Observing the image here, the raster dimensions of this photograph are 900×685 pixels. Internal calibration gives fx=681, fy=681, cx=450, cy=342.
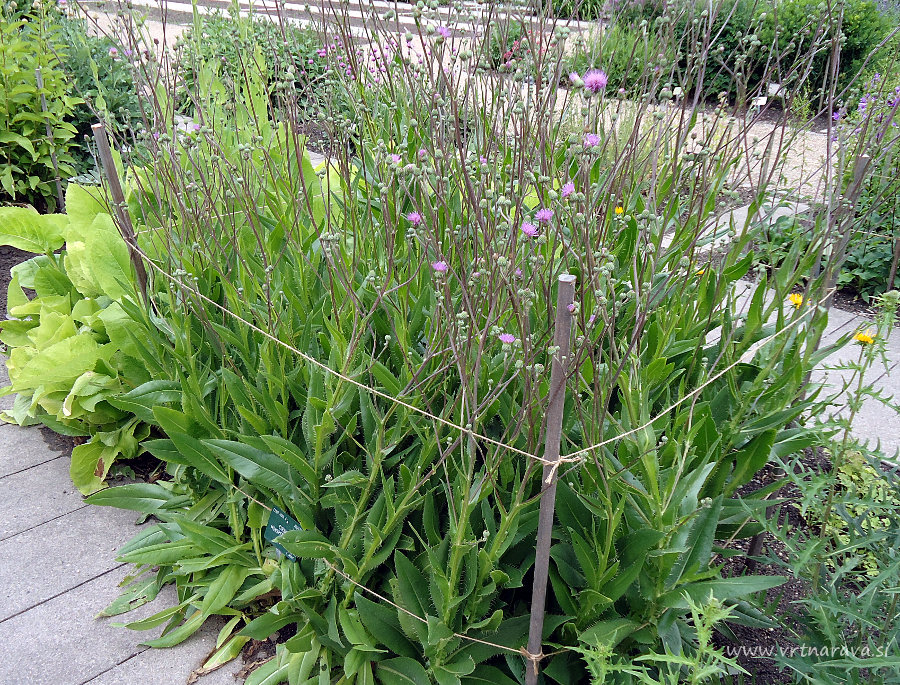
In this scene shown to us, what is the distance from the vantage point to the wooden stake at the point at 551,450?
3.70 ft

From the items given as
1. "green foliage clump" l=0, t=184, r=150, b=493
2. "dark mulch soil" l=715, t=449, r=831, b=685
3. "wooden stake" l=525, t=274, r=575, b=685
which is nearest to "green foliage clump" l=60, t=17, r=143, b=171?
"green foliage clump" l=0, t=184, r=150, b=493

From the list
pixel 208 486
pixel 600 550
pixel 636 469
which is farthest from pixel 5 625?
pixel 636 469

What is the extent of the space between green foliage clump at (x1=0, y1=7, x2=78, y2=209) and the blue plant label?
8.86 feet

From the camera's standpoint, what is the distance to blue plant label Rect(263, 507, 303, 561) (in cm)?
180

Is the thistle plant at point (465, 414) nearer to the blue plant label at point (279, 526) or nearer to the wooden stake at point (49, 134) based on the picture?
the blue plant label at point (279, 526)

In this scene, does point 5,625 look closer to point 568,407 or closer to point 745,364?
point 568,407

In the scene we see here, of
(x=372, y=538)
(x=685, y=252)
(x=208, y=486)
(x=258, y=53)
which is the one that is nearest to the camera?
(x=372, y=538)

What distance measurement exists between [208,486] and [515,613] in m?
1.05

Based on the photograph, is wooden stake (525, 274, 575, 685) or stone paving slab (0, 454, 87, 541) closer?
wooden stake (525, 274, 575, 685)

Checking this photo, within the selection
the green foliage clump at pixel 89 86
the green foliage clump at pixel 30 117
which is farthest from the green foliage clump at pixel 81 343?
the green foliage clump at pixel 89 86

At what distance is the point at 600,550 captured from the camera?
1.41 metres

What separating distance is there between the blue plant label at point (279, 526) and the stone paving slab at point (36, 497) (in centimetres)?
83

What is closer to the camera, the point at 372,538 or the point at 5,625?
the point at 372,538

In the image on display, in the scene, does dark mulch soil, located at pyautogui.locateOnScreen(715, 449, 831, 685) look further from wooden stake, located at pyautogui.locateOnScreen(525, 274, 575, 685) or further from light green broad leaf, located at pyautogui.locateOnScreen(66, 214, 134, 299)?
light green broad leaf, located at pyautogui.locateOnScreen(66, 214, 134, 299)
